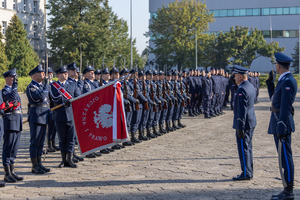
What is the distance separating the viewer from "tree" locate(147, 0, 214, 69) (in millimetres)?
48250

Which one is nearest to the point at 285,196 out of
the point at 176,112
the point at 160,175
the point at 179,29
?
the point at 160,175

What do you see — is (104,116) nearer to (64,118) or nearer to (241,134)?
(64,118)

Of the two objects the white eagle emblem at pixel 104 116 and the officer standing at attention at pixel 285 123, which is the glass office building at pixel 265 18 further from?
the officer standing at attention at pixel 285 123

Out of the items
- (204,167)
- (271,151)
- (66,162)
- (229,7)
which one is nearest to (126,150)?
(66,162)

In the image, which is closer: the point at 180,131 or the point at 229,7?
the point at 180,131

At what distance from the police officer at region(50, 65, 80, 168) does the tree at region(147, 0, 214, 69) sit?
40.3 meters

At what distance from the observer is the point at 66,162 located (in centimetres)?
792

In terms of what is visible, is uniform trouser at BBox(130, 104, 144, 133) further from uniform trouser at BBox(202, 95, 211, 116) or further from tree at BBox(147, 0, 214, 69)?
tree at BBox(147, 0, 214, 69)

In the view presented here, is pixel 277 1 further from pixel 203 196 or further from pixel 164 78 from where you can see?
pixel 203 196

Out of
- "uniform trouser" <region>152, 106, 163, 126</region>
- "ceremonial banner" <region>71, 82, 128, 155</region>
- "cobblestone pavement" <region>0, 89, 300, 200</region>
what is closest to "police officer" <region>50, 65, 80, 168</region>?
"ceremonial banner" <region>71, 82, 128, 155</region>

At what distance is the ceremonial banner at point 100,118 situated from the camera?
7.46m

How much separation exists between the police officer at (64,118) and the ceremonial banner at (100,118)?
223 millimetres

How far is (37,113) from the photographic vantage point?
735 centimetres

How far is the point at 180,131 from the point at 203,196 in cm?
726
